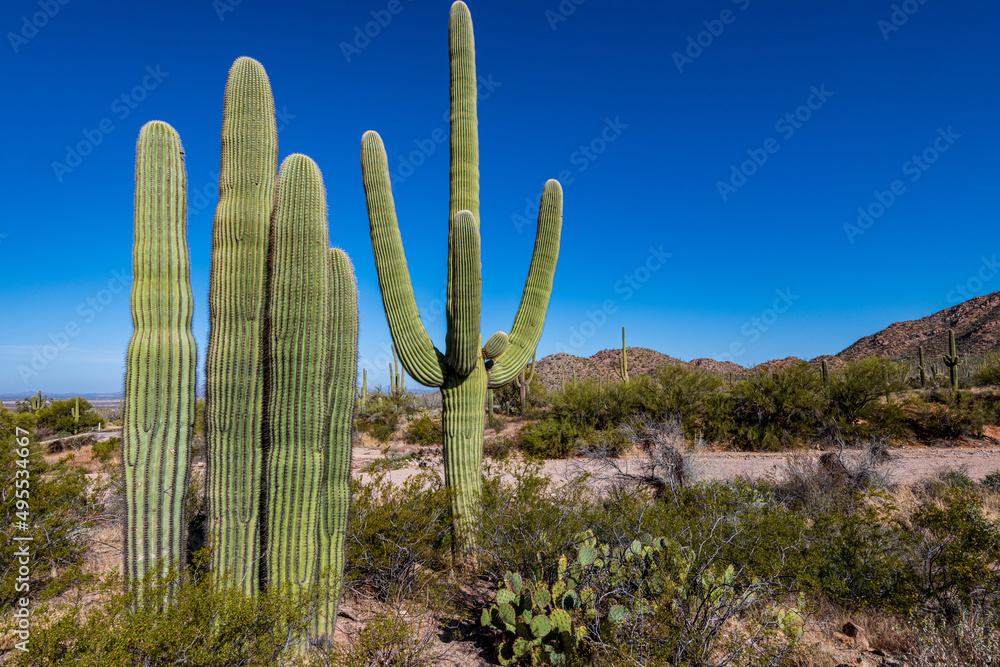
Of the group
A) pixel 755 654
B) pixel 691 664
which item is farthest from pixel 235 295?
pixel 755 654

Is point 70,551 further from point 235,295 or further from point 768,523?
point 768,523

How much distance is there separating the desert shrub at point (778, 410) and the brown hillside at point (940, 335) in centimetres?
2615

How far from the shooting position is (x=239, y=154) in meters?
4.08

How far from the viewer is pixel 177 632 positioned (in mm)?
2588

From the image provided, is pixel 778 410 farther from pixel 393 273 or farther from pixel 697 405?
pixel 393 273

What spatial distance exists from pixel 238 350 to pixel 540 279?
11.2ft

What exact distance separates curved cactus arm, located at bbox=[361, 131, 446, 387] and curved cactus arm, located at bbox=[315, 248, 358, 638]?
1.48 meters

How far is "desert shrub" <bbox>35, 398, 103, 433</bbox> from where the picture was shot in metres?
16.3

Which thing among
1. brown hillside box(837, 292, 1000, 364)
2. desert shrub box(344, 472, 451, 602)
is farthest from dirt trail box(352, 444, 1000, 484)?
brown hillside box(837, 292, 1000, 364)

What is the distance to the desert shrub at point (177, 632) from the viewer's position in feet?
7.99

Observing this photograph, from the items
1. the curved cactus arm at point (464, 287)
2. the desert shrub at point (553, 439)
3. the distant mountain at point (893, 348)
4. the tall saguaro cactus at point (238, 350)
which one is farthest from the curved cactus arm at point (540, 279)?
the distant mountain at point (893, 348)

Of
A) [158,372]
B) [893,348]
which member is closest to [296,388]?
[158,372]

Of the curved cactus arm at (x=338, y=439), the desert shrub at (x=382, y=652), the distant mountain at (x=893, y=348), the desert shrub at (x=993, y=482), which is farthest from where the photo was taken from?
the distant mountain at (x=893, y=348)

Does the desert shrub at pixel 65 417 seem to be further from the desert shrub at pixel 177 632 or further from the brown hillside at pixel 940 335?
the brown hillside at pixel 940 335
